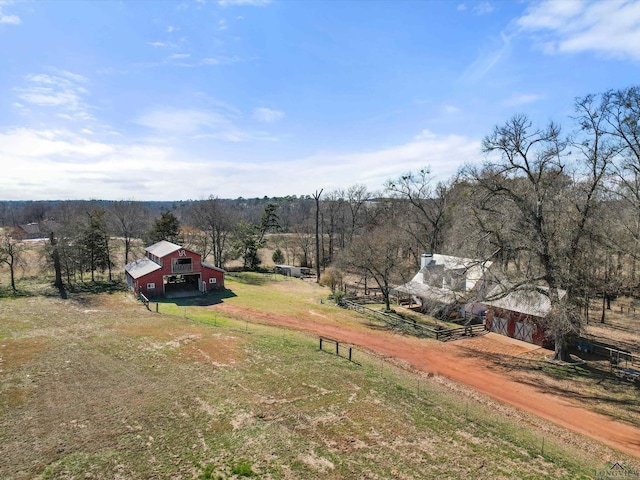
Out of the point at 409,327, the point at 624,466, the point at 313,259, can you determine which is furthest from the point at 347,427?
the point at 313,259

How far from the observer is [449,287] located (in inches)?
945

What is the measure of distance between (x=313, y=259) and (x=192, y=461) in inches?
2115

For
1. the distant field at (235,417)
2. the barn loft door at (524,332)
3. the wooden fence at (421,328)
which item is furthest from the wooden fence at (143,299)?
the barn loft door at (524,332)

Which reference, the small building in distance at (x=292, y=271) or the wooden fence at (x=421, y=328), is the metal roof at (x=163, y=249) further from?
the wooden fence at (x=421, y=328)

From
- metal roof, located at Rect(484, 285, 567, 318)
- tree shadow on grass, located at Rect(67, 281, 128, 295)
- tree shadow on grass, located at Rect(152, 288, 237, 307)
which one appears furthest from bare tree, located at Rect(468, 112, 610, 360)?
tree shadow on grass, located at Rect(67, 281, 128, 295)

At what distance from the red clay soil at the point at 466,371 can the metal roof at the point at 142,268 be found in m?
9.33

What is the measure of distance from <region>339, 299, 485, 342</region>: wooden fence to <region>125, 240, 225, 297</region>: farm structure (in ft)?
53.8

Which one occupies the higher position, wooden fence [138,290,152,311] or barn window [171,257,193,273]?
barn window [171,257,193,273]

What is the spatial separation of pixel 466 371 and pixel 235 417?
42.5 feet
